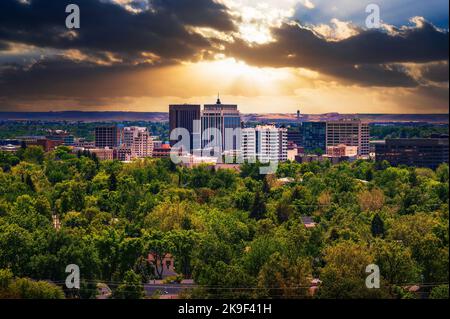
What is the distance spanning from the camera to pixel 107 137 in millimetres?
42125

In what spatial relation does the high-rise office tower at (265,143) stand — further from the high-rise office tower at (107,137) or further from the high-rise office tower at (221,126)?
the high-rise office tower at (107,137)

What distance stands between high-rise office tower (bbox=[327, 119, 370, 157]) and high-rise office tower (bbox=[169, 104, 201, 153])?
674cm

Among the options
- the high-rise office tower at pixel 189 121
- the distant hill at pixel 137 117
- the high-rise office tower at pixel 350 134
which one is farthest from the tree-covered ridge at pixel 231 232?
the high-rise office tower at pixel 350 134

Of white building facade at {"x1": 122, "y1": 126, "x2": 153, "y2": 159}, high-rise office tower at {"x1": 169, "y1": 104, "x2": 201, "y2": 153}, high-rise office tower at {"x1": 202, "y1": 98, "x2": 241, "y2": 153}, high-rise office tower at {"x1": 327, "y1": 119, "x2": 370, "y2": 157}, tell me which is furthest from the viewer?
high-rise office tower at {"x1": 327, "y1": 119, "x2": 370, "y2": 157}

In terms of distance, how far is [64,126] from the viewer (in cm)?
3203

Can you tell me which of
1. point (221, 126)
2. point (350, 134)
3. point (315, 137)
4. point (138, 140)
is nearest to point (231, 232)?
point (221, 126)

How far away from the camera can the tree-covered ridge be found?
1023cm

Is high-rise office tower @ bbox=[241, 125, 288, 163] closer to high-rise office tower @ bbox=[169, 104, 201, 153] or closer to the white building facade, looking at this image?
high-rise office tower @ bbox=[169, 104, 201, 153]

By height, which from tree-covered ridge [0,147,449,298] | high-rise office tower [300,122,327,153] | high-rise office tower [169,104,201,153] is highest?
high-rise office tower [169,104,201,153]

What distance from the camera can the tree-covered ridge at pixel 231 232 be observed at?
33.6ft

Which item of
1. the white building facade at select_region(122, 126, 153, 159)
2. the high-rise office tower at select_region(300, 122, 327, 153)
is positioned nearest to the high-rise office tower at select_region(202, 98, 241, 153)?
the white building facade at select_region(122, 126, 153, 159)

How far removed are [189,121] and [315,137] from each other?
32.8ft

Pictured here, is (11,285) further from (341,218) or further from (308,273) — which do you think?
(341,218)
